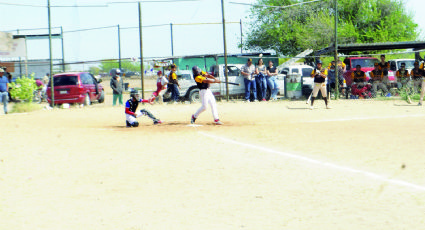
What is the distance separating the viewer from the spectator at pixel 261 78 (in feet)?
76.3

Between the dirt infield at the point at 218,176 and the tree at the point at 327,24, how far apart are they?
108 feet

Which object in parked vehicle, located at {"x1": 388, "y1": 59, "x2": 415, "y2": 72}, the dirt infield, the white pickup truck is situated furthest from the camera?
parked vehicle, located at {"x1": 388, "y1": 59, "x2": 415, "y2": 72}

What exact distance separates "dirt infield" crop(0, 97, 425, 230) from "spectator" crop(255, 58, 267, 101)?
843 cm

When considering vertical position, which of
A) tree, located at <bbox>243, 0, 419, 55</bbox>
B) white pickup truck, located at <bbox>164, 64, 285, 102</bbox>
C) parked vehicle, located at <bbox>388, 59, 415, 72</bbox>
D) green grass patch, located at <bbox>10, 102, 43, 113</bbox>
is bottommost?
green grass patch, located at <bbox>10, 102, 43, 113</bbox>

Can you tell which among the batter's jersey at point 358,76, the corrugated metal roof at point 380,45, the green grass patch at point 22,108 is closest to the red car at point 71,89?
the green grass patch at point 22,108

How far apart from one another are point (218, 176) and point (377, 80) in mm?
17085

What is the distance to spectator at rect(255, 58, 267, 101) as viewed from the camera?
23250 millimetres

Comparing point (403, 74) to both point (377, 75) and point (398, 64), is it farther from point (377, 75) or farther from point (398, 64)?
point (398, 64)

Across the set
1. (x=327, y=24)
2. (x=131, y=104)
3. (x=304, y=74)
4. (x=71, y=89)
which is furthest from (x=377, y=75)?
(x=327, y=24)

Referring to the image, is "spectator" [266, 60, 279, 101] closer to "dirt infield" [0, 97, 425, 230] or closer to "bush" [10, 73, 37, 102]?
"dirt infield" [0, 97, 425, 230]

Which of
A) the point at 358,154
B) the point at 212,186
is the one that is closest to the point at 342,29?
the point at 358,154

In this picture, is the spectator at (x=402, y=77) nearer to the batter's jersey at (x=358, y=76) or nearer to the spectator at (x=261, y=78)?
the batter's jersey at (x=358, y=76)

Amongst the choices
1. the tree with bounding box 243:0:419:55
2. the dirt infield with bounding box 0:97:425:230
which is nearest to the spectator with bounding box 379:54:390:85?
the dirt infield with bounding box 0:97:425:230

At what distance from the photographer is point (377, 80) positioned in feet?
76.4
